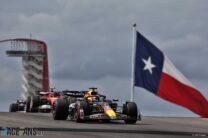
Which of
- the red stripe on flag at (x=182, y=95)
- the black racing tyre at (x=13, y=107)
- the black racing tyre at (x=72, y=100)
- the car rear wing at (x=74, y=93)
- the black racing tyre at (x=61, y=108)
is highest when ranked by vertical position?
the black racing tyre at (x=13, y=107)

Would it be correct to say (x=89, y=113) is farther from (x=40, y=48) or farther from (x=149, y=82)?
(x=40, y=48)

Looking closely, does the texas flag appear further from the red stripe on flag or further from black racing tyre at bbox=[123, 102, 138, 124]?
black racing tyre at bbox=[123, 102, 138, 124]

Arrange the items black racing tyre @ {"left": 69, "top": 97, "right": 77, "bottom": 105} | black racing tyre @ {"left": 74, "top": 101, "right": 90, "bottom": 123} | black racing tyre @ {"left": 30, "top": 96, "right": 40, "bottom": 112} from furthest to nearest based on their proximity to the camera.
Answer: black racing tyre @ {"left": 30, "top": 96, "right": 40, "bottom": 112} < black racing tyre @ {"left": 69, "top": 97, "right": 77, "bottom": 105} < black racing tyre @ {"left": 74, "top": 101, "right": 90, "bottom": 123}

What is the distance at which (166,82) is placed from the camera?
1560 cm

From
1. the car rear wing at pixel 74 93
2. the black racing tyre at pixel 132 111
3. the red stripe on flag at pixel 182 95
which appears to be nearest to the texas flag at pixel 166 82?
the red stripe on flag at pixel 182 95

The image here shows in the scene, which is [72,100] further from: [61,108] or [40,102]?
[40,102]

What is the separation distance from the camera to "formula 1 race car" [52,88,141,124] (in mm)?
26172

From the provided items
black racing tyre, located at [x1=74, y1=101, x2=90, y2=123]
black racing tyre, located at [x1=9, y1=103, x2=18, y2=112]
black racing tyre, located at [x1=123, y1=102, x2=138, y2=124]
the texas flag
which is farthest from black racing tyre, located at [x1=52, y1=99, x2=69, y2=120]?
black racing tyre, located at [x1=9, y1=103, x2=18, y2=112]

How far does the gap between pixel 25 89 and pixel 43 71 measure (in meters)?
8.04

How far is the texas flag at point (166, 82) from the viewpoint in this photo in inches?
596

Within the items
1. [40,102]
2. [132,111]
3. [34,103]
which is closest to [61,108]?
[132,111]

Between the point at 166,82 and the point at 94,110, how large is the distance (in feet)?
39.7

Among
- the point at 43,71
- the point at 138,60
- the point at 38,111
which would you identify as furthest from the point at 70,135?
the point at 43,71

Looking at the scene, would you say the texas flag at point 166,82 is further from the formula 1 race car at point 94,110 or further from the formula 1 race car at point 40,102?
the formula 1 race car at point 40,102
